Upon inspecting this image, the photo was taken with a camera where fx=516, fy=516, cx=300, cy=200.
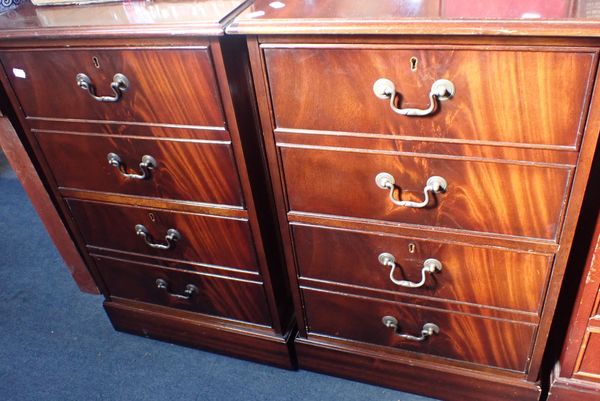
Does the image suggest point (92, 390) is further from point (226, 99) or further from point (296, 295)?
point (226, 99)

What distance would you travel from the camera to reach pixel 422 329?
1.06 metres

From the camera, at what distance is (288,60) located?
81 cm

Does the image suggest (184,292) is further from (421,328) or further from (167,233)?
(421,328)

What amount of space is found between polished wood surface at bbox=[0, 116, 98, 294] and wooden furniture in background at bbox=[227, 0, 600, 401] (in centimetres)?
72

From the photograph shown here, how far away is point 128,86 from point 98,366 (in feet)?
2.53

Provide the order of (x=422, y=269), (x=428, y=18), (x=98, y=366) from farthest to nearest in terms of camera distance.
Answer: (x=98, y=366) < (x=422, y=269) < (x=428, y=18)

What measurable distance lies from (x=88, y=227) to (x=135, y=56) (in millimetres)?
495

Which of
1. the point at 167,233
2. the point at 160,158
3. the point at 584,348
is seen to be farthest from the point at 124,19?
the point at 584,348

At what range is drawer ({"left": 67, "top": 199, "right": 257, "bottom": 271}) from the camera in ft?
3.50

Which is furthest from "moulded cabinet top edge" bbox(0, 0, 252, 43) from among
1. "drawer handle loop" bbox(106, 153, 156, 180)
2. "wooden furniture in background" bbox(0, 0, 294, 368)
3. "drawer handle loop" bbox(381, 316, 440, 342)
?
"drawer handle loop" bbox(381, 316, 440, 342)

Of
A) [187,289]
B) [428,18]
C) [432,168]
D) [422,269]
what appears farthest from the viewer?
[187,289]

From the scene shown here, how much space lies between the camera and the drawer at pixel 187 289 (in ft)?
3.84

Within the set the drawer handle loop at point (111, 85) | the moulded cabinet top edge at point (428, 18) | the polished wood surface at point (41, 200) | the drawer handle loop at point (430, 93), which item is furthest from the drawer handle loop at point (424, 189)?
the polished wood surface at point (41, 200)

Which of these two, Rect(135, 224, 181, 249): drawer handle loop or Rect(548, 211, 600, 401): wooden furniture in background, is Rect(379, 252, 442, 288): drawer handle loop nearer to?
Rect(548, 211, 600, 401): wooden furniture in background
